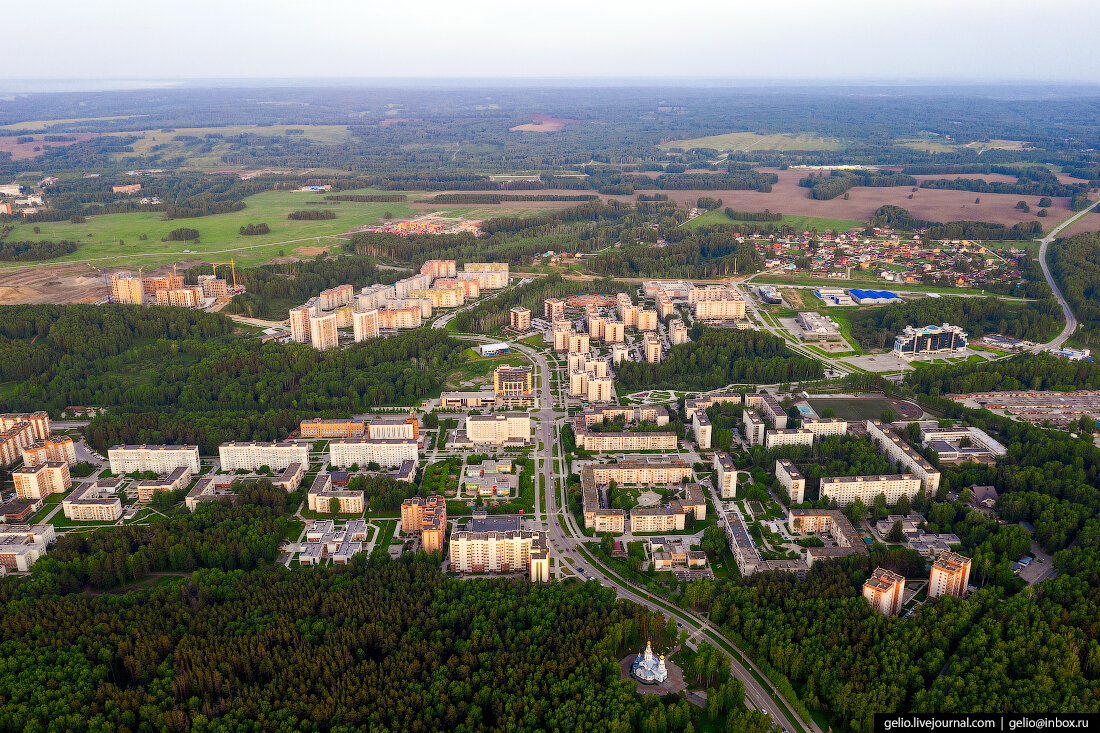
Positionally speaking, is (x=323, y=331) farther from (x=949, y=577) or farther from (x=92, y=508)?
(x=949, y=577)

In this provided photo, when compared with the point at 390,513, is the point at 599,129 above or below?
above

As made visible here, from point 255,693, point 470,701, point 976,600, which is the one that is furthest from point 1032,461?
point 255,693

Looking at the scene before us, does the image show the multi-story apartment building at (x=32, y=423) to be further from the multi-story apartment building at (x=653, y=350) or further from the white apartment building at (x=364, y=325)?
the multi-story apartment building at (x=653, y=350)

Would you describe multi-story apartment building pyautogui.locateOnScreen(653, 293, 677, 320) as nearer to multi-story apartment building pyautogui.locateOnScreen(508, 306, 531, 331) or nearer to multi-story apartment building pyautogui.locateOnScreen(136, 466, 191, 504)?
multi-story apartment building pyautogui.locateOnScreen(508, 306, 531, 331)

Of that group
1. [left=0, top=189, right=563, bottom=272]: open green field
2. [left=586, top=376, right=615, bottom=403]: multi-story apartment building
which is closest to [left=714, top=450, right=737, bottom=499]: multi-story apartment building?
[left=586, top=376, right=615, bottom=403]: multi-story apartment building

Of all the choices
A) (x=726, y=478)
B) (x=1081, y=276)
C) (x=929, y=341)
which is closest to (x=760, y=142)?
(x=1081, y=276)

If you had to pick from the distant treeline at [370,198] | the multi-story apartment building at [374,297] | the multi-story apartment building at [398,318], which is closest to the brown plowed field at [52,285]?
the multi-story apartment building at [374,297]

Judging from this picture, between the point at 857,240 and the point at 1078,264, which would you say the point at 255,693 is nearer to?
the point at 1078,264
